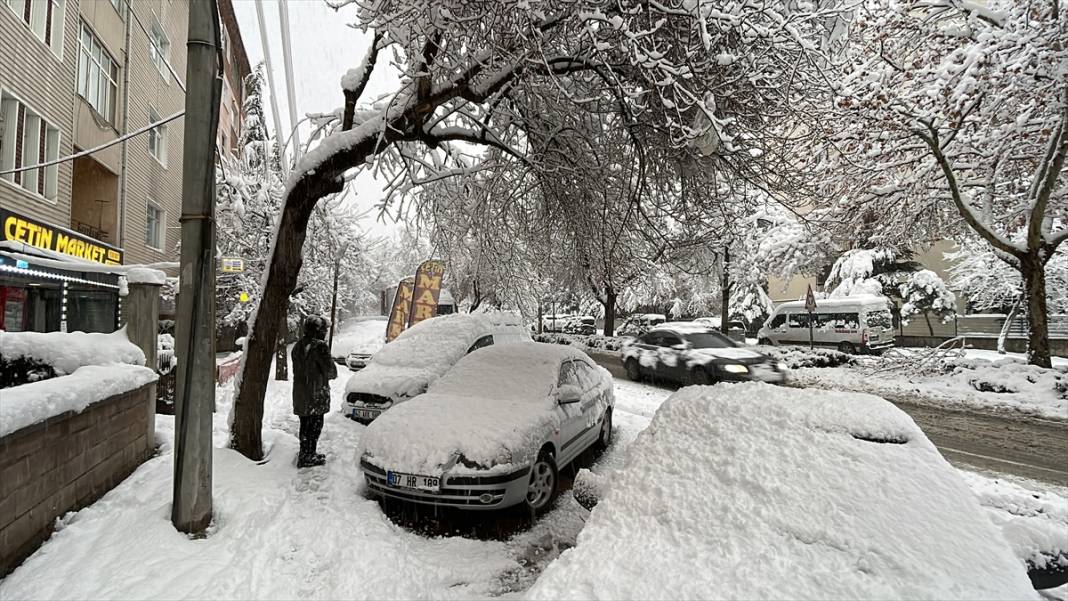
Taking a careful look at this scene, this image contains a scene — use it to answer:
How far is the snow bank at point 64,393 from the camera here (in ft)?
10.2

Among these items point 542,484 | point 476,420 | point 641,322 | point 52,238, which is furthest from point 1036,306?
point 641,322

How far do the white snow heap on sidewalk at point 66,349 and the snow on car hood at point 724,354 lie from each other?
12.1 metres

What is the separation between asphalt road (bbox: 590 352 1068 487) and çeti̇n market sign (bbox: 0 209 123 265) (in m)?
16.6

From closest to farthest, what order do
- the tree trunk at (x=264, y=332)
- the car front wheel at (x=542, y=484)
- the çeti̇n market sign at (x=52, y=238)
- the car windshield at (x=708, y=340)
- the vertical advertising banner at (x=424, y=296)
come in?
the car front wheel at (x=542, y=484)
the tree trunk at (x=264, y=332)
the çeti̇n market sign at (x=52, y=238)
the car windshield at (x=708, y=340)
the vertical advertising banner at (x=424, y=296)

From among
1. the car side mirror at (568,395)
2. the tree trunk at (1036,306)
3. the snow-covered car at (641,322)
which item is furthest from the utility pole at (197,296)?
the snow-covered car at (641,322)

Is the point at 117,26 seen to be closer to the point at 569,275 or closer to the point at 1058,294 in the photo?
the point at 569,275

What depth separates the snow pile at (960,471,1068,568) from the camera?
2367 millimetres

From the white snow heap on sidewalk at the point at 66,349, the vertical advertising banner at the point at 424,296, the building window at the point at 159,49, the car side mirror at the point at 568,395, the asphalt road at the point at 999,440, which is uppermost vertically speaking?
the building window at the point at 159,49

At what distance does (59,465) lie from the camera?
361 centimetres

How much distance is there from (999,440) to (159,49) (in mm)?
25712

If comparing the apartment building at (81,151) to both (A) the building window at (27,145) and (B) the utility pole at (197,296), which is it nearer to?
(A) the building window at (27,145)

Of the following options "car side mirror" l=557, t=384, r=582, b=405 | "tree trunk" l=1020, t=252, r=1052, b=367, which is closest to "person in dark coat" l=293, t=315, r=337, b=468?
"car side mirror" l=557, t=384, r=582, b=405

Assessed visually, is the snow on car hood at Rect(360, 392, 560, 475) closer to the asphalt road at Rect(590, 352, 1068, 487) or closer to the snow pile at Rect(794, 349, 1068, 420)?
the asphalt road at Rect(590, 352, 1068, 487)

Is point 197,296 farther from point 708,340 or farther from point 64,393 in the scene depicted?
point 708,340
